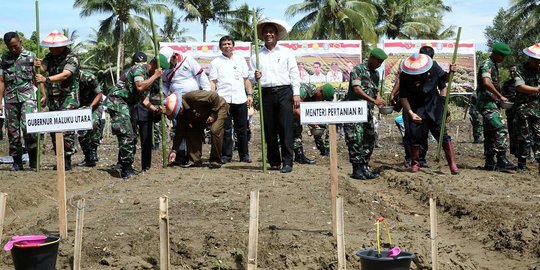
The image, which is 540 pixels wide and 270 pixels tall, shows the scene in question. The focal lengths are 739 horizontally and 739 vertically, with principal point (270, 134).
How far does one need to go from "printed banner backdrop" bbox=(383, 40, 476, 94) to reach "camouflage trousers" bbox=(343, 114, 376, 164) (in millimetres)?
12607

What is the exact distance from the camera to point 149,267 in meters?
5.55

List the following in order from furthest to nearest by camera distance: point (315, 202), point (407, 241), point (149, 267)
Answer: point (315, 202), point (407, 241), point (149, 267)

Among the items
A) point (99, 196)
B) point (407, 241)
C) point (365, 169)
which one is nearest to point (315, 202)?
point (407, 241)

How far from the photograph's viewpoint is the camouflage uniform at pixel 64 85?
32.9 ft

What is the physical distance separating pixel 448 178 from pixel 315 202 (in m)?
3.31

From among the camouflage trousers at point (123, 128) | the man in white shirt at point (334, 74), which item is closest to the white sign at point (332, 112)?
the camouflage trousers at point (123, 128)

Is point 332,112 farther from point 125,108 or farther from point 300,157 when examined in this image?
point 300,157

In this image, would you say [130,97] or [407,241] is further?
[130,97]

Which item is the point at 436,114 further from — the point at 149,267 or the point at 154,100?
the point at 149,267

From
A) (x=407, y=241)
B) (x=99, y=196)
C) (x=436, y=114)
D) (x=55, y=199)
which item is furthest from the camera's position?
(x=436, y=114)

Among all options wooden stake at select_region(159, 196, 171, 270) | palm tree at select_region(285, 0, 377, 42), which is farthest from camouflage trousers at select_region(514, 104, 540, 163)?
palm tree at select_region(285, 0, 377, 42)

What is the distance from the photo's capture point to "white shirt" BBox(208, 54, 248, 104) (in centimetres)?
1123

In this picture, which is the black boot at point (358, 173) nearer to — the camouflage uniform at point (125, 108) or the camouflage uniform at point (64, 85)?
the camouflage uniform at point (125, 108)

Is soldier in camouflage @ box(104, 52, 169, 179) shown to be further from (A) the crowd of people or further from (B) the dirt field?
(B) the dirt field
